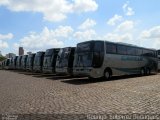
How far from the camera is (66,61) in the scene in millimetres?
25500

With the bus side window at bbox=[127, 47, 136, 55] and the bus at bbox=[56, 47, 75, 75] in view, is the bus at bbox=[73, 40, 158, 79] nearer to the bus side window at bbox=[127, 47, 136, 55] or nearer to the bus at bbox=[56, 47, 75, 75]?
the bus side window at bbox=[127, 47, 136, 55]

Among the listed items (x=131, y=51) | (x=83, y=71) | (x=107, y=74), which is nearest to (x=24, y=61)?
(x=131, y=51)

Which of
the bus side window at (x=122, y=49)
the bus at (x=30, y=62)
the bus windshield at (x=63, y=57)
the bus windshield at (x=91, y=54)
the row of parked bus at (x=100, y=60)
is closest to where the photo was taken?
the bus windshield at (x=91, y=54)

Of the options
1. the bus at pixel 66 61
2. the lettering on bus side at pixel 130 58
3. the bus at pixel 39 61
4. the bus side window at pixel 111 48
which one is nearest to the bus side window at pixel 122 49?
the lettering on bus side at pixel 130 58

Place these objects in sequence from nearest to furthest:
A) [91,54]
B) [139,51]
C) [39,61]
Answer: [91,54], [139,51], [39,61]

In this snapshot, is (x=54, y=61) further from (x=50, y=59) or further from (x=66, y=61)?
(x=66, y=61)

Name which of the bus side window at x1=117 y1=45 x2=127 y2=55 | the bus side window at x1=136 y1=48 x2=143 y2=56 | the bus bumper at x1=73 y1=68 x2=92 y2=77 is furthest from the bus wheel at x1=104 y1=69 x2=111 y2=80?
the bus side window at x1=136 y1=48 x2=143 y2=56

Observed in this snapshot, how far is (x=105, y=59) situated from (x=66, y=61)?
4599mm

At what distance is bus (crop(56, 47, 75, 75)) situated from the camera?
25.2 m

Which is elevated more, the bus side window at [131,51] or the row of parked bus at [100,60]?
the bus side window at [131,51]

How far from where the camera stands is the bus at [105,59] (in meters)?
21.3

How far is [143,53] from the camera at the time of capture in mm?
28781

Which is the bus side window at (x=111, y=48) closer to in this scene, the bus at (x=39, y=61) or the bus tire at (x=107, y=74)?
the bus tire at (x=107, y=74)

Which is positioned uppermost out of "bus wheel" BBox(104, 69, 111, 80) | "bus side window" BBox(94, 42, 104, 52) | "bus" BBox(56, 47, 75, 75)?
"bus side window" BBox(94, 42, 104, 52)
